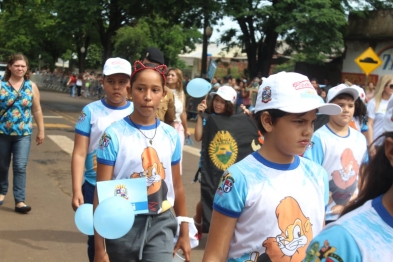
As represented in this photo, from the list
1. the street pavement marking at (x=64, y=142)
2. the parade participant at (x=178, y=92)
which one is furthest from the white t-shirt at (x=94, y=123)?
the street pavement marking at (x=64, y=142)

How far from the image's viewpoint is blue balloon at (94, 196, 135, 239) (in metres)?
3.21

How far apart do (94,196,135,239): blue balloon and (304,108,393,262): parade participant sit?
1.64 m

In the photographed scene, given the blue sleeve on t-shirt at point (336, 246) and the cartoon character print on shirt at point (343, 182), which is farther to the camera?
the cartoon character print on shirt at point (343, 182)

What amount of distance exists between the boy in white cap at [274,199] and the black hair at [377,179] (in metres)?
0.90

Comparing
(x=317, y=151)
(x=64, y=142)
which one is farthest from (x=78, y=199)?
(x=64, y=142)

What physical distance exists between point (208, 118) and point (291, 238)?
146 inches

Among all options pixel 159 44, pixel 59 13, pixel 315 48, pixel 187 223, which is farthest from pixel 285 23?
pixel 159 44

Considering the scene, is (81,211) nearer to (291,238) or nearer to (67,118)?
(291,238)

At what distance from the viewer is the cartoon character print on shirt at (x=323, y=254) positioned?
163 centimetres

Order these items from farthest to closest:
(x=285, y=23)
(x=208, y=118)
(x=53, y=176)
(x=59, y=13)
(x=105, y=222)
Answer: (x=59, y=13) < (x=285, y=23) < (x=53, y=176) < (x=208, y=118) < (x=105, y=222)

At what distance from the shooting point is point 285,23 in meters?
24.0

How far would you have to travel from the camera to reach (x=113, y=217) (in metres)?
3.19

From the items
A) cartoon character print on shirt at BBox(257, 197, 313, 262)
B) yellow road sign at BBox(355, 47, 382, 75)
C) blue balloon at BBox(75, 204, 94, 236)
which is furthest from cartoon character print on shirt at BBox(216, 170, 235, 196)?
yellow road sign at BBox(355, 47, 382, 75)

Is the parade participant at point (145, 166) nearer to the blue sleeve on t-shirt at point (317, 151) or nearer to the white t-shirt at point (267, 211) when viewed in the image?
the white t-shirt at point (267, 211)
